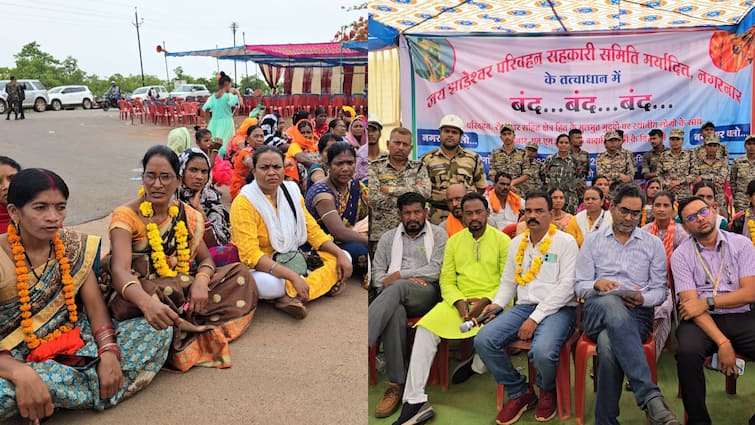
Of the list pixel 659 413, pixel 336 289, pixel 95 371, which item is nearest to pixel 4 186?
pixel 95 371

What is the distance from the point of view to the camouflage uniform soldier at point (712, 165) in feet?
20.3

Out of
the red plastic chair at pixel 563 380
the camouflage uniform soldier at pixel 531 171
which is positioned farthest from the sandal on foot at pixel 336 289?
the camouflage uniform soldier at pixel 531 171

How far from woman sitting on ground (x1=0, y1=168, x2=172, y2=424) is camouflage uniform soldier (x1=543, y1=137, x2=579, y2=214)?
445 cm

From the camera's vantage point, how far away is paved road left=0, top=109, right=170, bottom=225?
300 inches

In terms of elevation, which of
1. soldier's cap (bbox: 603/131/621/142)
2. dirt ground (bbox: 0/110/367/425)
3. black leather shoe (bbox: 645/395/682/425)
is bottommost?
black leather shoe (bbox: 645/395/682/425)

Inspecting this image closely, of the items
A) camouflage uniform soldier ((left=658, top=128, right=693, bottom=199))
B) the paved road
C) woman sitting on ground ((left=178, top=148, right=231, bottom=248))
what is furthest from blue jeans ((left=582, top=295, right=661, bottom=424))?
the paved road

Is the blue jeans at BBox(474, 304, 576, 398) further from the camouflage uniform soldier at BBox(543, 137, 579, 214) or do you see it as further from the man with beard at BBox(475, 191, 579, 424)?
the camouflage uniform soldier at BBox(543, 137, 579, 214)

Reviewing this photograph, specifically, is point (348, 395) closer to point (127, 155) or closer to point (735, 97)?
point (735, 97)

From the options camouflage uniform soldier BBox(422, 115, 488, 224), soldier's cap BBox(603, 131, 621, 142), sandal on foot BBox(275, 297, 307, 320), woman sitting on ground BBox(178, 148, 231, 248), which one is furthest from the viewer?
soldier's cap BBox(603, 131, 621, 142)

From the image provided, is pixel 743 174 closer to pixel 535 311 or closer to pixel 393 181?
pixel 393 181

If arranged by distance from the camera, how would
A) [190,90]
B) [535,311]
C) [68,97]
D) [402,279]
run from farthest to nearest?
[190,90]
[68,97]
[402,279]
[535,311]

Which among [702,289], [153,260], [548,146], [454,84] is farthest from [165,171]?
[548,146]

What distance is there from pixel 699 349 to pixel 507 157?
354 cm

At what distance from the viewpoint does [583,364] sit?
3.10m
